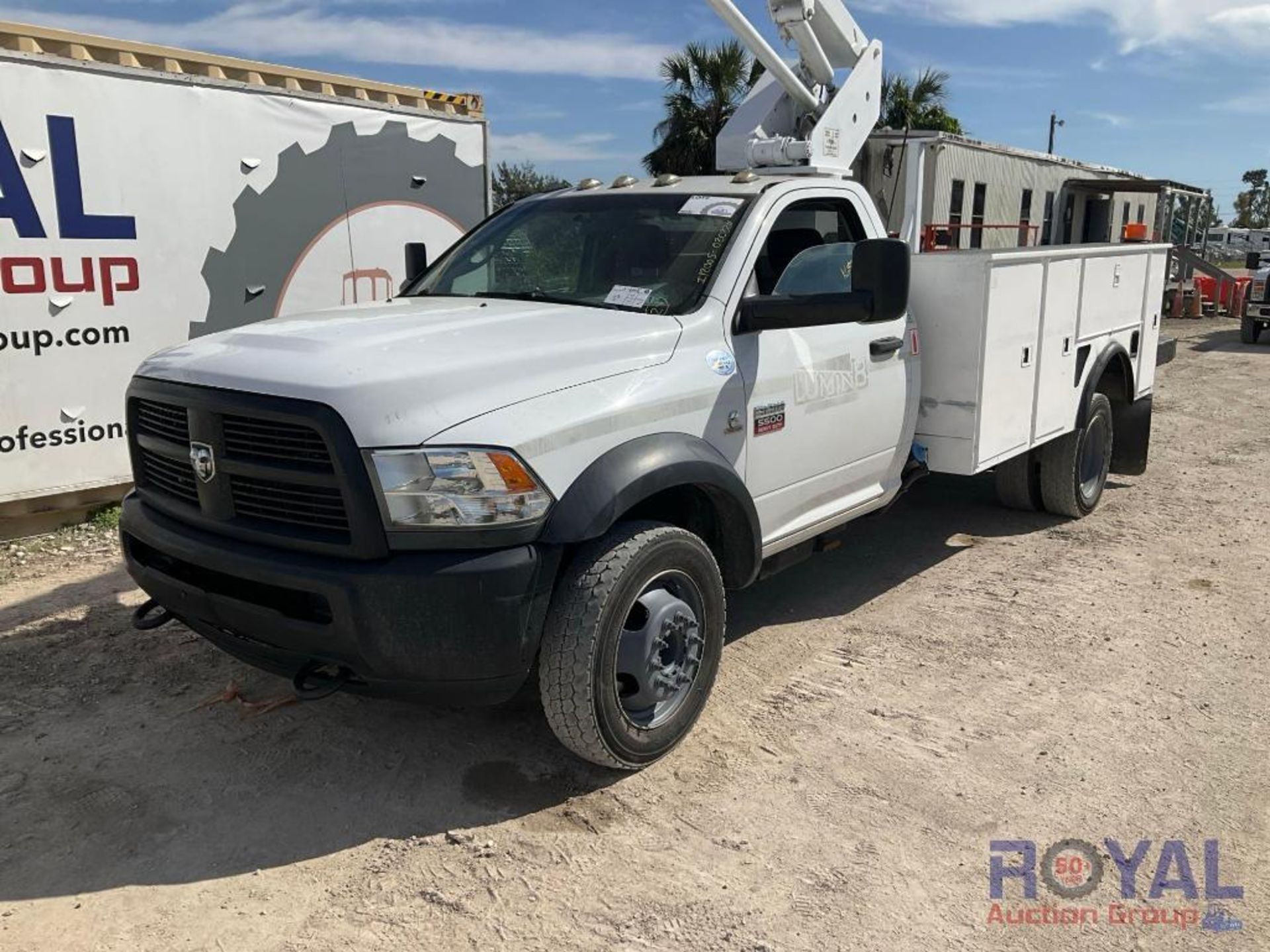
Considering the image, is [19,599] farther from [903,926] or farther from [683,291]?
[903,926]

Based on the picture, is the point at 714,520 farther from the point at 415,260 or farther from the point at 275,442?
the point at 415,260

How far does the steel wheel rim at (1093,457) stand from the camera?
6.66 m

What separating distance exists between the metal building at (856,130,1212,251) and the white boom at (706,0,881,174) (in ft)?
17.8

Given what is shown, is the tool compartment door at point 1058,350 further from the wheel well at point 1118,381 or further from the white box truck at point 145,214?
the white box truck at point 145,214

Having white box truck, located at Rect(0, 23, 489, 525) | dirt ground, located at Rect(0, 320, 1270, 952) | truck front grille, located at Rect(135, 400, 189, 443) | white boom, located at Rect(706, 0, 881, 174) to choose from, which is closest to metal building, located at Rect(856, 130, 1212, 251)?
white boom, located at Rect(706, 0, 881, 174)

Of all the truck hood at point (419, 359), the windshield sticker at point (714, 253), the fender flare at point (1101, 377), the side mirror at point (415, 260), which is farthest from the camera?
the fender flare at point (1101, 377)

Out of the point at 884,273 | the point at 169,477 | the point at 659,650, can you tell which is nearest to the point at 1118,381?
the point at 884,273

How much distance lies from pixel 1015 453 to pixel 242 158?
209 inches

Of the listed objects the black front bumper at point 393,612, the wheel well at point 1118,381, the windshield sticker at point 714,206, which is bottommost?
the black front bumper at point 393,612

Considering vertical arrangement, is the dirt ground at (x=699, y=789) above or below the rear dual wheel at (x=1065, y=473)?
below

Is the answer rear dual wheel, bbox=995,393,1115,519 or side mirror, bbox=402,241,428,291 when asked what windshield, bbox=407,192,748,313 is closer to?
side mirror, bbox=402,241,428,291

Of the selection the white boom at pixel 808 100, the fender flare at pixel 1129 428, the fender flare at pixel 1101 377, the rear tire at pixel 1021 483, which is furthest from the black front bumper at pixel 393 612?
the fender flare at pixel 1129 428

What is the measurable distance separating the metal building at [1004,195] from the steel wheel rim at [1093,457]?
5.45 m

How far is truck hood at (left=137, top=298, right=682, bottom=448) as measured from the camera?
2945mm
